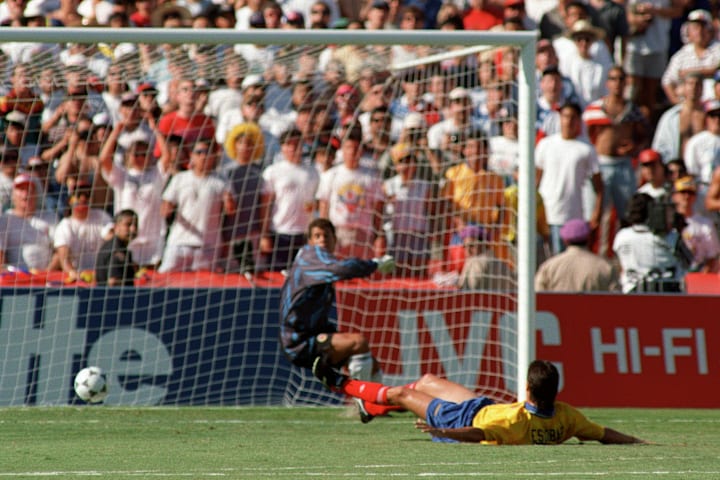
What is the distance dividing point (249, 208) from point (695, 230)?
15.5 feet

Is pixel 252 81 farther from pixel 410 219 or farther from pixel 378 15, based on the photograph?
pixel 378 15

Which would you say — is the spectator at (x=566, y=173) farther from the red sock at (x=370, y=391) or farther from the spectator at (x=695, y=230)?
the red sock at (x=370, y=391)

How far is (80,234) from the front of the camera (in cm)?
1294

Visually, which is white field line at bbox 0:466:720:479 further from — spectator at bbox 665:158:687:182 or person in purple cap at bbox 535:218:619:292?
spectator at bbox 665:158:687:182

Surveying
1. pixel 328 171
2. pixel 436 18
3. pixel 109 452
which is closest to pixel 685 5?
pixel 436 18

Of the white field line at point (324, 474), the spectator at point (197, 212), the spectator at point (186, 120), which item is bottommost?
the white field line at point (324, 474)

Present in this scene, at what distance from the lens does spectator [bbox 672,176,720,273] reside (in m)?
14.1

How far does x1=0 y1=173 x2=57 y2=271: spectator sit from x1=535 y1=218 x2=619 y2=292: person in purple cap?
4756 mm

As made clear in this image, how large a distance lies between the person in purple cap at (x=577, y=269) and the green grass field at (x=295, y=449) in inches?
62.4

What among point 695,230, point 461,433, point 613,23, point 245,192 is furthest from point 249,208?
point 613,23

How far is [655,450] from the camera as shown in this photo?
830cm

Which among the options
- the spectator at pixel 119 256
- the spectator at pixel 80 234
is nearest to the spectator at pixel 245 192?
the spectator at pixel 119 256

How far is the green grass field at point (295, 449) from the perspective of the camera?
7020 mm

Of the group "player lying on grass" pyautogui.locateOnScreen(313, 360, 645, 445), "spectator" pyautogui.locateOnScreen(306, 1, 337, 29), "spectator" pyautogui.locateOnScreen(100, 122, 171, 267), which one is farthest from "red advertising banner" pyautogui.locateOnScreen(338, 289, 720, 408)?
"spectator" pyautogui.locateOnScreen(306, 1, 337, 29)
